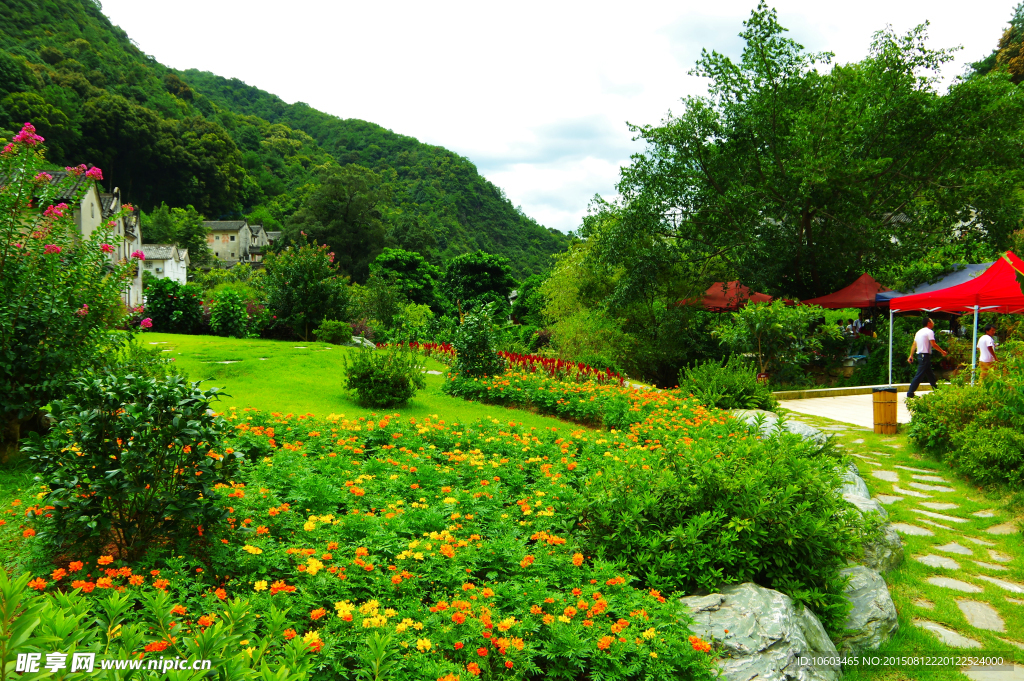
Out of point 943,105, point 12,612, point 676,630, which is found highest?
point 943,105

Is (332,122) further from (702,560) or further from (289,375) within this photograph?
(702,560)

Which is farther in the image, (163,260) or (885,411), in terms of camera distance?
(163,260)

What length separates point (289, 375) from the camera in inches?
348

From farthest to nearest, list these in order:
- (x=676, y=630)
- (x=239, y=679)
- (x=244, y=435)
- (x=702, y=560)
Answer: (x=244, y=435) < (x=702, y=560) < (x=676, y=630) < (x=239, y=679)

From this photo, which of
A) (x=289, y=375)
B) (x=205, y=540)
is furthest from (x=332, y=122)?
(x=205, y=540)

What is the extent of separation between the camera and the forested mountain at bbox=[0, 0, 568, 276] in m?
49.3

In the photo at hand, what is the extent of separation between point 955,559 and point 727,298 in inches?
462

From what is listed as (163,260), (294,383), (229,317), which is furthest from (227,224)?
(294,383)

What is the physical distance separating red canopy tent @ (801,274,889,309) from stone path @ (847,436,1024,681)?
31.2 feet

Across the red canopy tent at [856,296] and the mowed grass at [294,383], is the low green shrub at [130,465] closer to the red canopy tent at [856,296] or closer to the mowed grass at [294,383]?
the mowed grass at [294,383]

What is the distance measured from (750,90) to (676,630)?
16.6 metres

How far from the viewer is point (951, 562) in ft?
14.5

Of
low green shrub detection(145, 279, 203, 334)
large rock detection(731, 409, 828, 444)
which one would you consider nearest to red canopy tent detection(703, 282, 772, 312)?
large rock detection(731, 409, 828, 444)

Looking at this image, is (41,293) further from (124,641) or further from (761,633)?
(761,633)
